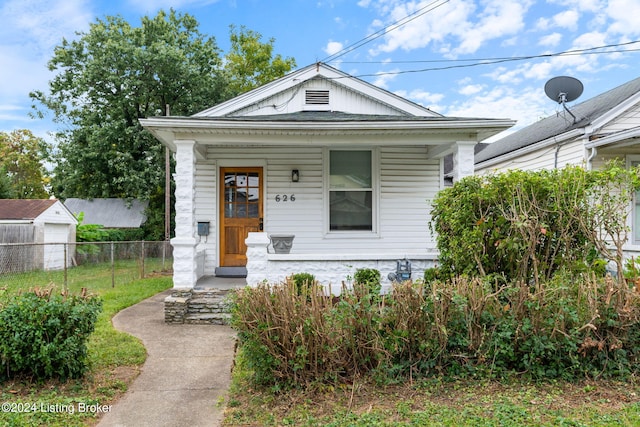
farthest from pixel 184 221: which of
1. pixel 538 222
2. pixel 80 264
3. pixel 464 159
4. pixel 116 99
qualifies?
pixel 116 99

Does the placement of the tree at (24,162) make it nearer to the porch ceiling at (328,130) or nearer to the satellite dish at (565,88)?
the porch ceiling at (328,130)

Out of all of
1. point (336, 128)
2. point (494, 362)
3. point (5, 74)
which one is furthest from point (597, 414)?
point (5, 74)

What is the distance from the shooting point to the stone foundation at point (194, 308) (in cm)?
608

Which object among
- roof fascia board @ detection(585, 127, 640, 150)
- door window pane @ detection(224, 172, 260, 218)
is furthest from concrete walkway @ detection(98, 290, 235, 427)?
roof fascia board @ detection(585, 127, 640, 150)

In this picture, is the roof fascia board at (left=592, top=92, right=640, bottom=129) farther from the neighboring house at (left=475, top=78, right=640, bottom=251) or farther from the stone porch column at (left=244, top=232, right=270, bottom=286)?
the stone porch column at (left=244, top=232, right=270, bottom=286)

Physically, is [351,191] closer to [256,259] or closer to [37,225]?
[256,259]

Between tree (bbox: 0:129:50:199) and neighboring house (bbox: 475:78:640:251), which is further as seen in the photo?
tree (bbox: 0:129:50:199)

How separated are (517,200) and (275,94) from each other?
19.4 feet

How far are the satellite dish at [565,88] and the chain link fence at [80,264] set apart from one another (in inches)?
423

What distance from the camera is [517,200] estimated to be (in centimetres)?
479

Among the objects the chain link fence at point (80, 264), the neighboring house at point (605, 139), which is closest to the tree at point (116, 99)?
the chain link fence at point (80, 264)

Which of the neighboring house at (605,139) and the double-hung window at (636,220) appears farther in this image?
the double-hung window at (636,220)

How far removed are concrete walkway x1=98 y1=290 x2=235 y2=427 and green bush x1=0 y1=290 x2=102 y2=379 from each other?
628mm

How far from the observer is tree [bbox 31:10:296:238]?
19.5 metres
